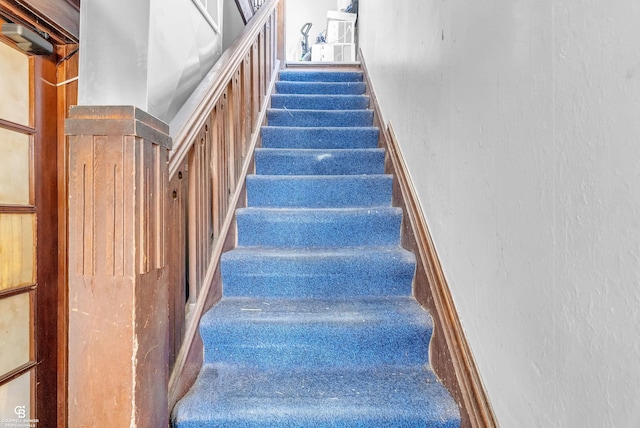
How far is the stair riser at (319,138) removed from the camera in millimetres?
2141

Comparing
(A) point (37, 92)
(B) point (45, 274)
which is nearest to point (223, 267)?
(B) point (45, 274)

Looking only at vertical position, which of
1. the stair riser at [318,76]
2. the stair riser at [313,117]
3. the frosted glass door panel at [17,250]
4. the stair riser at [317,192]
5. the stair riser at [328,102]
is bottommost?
the frosted glass door panel at [17,250]

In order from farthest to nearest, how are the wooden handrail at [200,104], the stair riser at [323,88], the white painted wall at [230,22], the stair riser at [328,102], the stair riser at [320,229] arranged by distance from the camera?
the stair riser at [323,88] < the stair riser at [328,102] < the white painted wall at [230,22] < the stair riser at [320,229] < the wooden handrail at [200,104]

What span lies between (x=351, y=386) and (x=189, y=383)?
20.6 inches

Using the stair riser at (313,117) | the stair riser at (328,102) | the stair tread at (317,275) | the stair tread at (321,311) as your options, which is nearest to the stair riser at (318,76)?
the stair riser at (328,102)

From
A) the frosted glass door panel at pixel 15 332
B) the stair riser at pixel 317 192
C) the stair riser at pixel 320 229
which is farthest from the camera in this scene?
the stair riser at pixel 317 192

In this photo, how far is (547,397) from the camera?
0.64m

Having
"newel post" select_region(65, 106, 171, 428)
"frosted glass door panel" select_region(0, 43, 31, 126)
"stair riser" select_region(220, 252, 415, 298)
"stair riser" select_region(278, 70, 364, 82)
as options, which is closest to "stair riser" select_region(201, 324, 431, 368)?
"stair riser" select_region(220, 252, 415, 298)

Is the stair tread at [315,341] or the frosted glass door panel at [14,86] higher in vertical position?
the frosted glass door panel at [14,86]

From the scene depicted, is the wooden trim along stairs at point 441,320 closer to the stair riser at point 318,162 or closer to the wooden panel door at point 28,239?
the stair riser at point 318,162

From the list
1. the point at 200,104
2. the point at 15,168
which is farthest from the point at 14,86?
the point at 200,104

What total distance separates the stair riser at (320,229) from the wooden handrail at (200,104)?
0.56 metres

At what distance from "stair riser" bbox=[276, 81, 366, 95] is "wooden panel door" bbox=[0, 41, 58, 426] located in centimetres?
180

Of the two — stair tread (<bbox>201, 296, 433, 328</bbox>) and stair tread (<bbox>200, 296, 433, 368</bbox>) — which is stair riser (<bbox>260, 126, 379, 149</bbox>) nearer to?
stair tread (<bbox>201, 296, 433, 328</bbox>)
